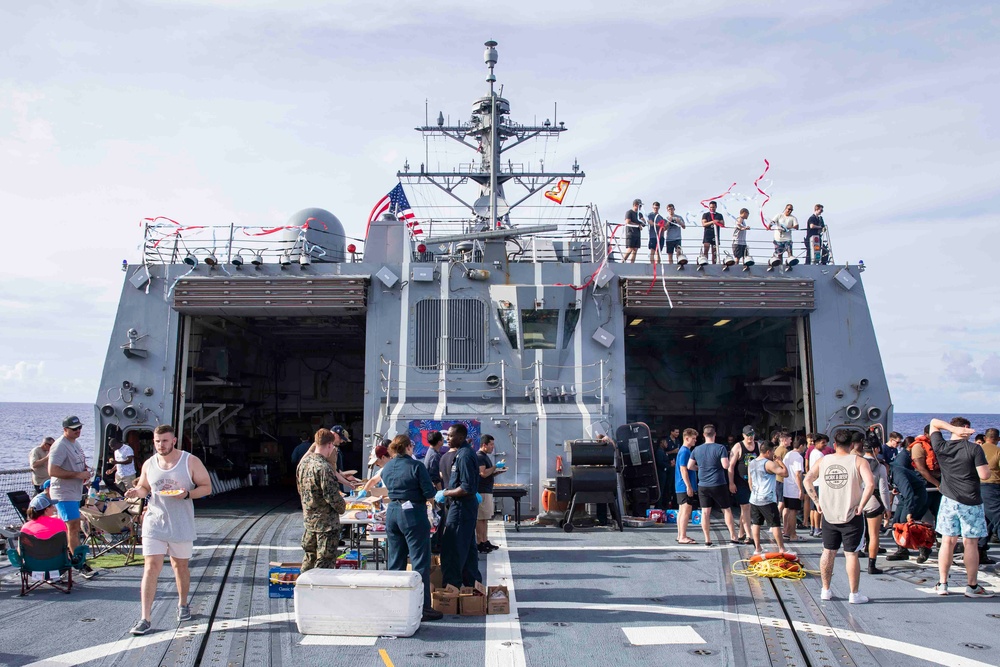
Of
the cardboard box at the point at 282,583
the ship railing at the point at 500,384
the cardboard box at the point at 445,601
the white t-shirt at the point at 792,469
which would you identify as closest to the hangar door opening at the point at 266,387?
the ship railing at the point at 500,384

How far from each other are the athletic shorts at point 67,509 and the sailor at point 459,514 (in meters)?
4.07

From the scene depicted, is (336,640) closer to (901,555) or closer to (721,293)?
(901,555)

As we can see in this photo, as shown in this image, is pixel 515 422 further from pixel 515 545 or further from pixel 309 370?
pixel 309 370

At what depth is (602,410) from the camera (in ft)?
46.2

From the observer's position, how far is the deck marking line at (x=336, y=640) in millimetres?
6316

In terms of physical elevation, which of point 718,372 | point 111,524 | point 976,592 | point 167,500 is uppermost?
point 718,372

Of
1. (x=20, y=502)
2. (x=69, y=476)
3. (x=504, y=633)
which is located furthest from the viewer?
(x=20, y=502)

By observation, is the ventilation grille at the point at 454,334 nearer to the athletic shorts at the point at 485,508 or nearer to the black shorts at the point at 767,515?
the athletic shorts at the point at 485,508

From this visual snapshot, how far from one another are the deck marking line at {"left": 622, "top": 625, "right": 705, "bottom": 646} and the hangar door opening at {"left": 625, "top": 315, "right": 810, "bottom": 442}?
9268 millimetres

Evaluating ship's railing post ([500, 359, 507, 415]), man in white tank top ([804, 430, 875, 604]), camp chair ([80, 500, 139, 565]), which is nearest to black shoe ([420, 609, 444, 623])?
man in white tank top ([804, 430, 875, 604])

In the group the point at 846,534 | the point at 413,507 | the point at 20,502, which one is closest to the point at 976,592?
the point at 846,534

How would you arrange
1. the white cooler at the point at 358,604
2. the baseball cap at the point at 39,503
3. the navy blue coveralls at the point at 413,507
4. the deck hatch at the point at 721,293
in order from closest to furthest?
the white cooler at the point at 358,604, the navy blue coveralls at the point at 413,507, the baseball cap at the point at 39,503, the deck hatch at the point at 721,293

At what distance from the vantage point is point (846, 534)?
7469 millimetres

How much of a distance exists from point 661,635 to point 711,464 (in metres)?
4.21
